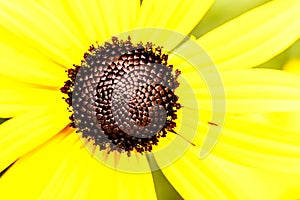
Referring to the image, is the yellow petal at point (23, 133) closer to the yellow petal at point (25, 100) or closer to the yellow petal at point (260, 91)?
the yellow petal at point (25, 100)

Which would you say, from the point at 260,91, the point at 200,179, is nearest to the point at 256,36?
the point at 260,91

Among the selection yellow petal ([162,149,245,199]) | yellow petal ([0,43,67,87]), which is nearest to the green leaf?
yellow petal ([162,149,245,199])

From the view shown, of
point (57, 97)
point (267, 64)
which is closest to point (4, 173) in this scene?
point (57, 97)


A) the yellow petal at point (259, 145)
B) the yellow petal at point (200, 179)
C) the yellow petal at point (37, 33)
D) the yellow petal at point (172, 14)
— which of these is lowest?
the yellow petal at point (200, 179)

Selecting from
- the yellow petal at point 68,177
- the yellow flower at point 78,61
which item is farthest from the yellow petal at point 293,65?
the yellow petal at point 68,177

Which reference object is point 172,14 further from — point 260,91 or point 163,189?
point 163,189

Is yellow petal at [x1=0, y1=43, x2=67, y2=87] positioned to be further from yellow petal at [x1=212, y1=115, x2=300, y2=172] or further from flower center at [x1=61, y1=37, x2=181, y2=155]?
yellow petal at [x1=212, y1=115, x2=300, y2=172]

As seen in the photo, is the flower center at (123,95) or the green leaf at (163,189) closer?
the flower center at (123,95)
